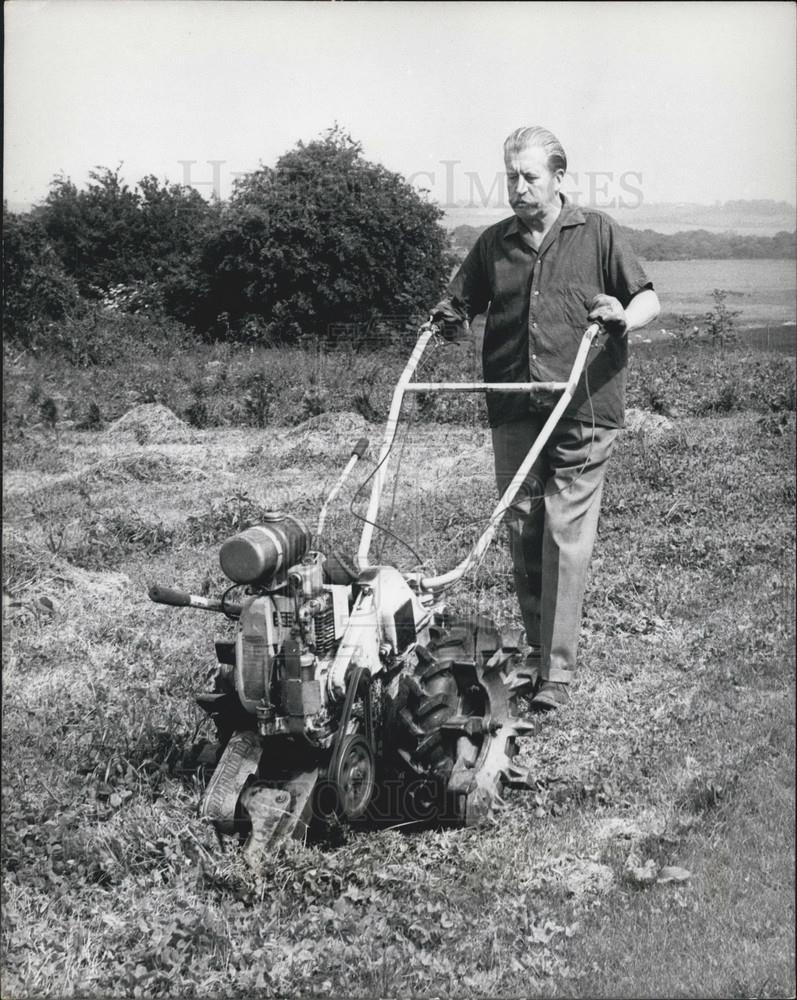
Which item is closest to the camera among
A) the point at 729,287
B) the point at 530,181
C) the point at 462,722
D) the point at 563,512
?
the point at 462,722

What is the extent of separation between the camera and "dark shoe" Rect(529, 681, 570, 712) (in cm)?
516

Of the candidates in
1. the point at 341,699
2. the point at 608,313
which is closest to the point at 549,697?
the point at 341,699

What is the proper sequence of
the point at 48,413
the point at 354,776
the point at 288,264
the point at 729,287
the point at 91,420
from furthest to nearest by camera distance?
the point at 288,264 < the point at 729,287 < the point at 91,420 < the point at 48,413 < the point at 354,776

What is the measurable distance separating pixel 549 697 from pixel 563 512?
2.76 ft

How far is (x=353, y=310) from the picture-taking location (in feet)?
50.3

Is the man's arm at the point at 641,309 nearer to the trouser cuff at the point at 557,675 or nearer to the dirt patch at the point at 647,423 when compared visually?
the trouser cuff at the point at 557,675

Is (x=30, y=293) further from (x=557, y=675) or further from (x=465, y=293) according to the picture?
(x=557, y=675)

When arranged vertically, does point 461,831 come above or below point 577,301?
below

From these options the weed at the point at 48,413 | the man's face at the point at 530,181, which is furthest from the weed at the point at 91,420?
the man's face at the point at 530,181

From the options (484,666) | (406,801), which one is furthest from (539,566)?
(406,801)

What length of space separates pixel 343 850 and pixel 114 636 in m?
2.50

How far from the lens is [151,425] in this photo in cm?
1238

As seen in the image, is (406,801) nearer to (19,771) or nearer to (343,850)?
(343,850)

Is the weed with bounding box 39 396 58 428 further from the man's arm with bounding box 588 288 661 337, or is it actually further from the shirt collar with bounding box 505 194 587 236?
the man's arm with bounding box 588 288 661 337
